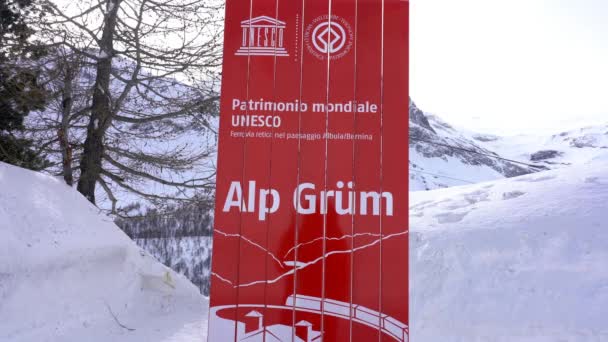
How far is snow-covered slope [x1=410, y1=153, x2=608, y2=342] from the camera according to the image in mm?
4281

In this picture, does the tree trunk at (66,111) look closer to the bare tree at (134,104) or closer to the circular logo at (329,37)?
the bare tree at (134,104)

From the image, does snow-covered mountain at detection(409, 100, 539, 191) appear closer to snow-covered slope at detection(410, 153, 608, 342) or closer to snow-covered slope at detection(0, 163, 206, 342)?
snow-covered slope at detection(410, 153, 608, 342)

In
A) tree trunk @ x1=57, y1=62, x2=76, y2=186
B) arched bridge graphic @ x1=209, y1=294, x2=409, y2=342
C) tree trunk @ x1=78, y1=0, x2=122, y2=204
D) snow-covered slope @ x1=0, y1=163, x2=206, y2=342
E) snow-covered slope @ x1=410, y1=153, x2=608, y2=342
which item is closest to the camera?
arched bridge graphic @ x1=209, y1=294, x2=409, y2=342

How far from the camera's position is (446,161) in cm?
17225

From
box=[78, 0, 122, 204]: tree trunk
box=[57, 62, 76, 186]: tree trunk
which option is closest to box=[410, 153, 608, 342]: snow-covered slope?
box=[57, 62, 76, 186]: tree trunk

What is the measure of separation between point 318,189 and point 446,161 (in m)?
177

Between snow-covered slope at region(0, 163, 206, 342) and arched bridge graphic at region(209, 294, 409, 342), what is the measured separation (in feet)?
6.04

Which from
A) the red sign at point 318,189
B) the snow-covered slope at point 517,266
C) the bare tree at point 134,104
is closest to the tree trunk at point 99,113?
the bare tree at point 134,104

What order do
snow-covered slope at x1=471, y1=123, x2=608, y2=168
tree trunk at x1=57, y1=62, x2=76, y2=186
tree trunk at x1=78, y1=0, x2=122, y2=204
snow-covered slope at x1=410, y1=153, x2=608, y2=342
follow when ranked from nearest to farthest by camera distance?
snow-covered slope at x1=410, y1=153, x2=608, y2=342
tree trunk at x1=57, y1=62, x2=76, y2=186
tree trunk at x1=78, y1=0, x2=122, y2=204
snow-covered slope at x1=471, y1=123, x2=608, y2=168

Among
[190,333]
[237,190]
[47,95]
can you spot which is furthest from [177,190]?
[237,190]

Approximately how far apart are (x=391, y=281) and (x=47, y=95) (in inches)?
233

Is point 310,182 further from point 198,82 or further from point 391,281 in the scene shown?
point 198,82

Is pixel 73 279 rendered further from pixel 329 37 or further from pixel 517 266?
pixel 517 266

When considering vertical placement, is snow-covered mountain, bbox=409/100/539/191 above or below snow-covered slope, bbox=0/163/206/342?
above
